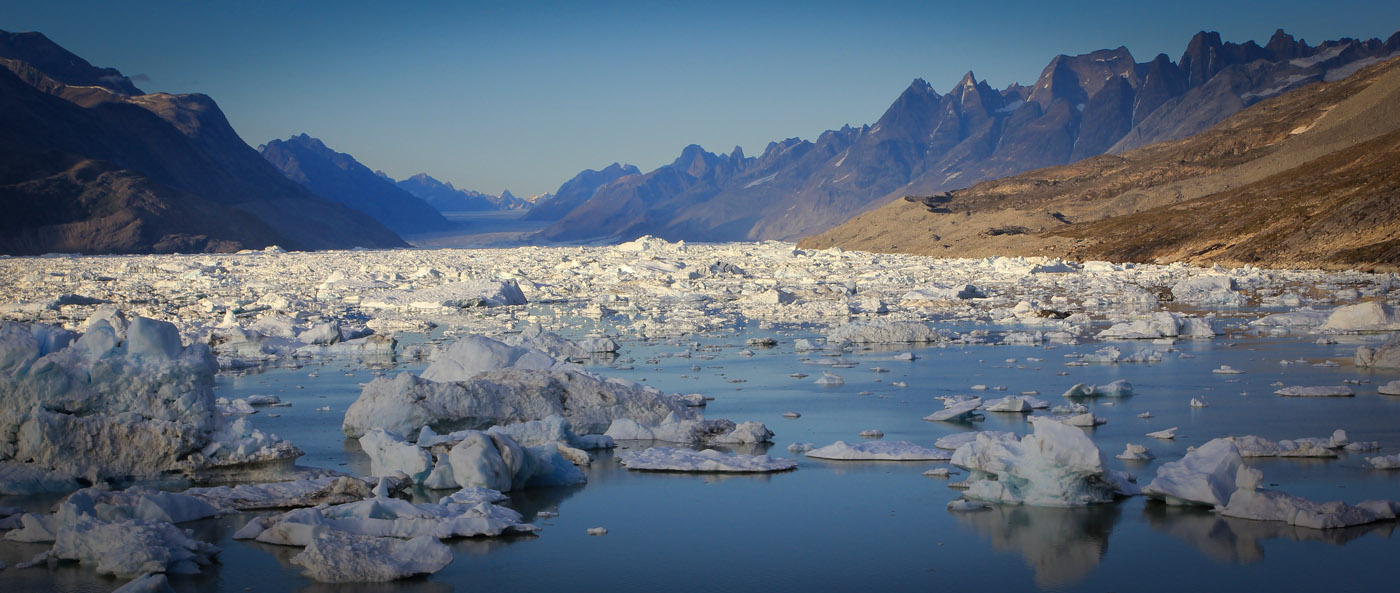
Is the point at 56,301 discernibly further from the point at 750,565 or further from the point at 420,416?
the point at 750,565

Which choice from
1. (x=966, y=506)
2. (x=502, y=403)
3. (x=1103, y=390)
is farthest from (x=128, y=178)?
(x=966, y=506)

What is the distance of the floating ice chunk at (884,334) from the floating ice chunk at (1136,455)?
8929mm

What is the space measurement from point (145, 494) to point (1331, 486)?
25.9 feet

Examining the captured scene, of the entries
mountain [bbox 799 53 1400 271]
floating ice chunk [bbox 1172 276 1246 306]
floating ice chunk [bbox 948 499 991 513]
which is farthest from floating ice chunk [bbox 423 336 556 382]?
mountain [bbox 799 53 1400 271]

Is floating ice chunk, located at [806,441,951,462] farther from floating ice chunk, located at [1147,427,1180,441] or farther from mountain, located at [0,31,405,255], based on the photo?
mountain, located at [0,31,405,255]

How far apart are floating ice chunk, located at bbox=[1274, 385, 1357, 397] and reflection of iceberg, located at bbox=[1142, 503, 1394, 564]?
5159 millimetres

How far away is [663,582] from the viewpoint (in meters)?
5.95

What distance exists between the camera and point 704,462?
8.62 meters

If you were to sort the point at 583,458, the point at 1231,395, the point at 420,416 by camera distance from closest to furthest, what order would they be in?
the point at 583,458, the point at 420,416, the point at 1231,395

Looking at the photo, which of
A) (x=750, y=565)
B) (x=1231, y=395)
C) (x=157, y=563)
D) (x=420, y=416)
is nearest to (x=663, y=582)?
(x=750, y=565)

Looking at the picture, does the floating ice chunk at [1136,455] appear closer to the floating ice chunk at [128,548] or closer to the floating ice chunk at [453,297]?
the floating ice chunk at [128,548]

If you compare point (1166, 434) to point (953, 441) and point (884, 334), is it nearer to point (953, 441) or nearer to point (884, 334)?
point (953, 441)

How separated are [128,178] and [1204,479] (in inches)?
3805

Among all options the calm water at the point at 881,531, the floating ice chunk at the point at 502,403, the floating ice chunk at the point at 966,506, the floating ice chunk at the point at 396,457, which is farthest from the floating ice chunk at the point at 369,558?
the floating ice chunk at the point at 502,403
